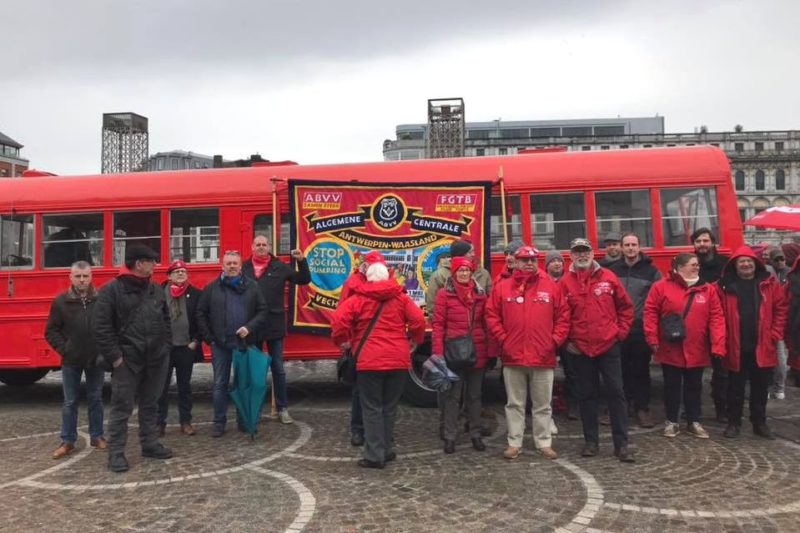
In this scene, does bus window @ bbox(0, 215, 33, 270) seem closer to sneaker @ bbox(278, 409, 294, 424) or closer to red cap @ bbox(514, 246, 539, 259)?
sneaker @ bbox(278, 409, 294, 424)

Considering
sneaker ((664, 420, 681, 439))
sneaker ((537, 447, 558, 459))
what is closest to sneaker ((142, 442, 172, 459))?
sneaker ((537, 447, 558, 459))

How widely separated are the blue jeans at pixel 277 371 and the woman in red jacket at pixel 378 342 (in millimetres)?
1682

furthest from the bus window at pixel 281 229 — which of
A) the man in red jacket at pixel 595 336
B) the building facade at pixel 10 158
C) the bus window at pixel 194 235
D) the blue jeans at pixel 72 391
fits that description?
the building facade at pixel 10 158

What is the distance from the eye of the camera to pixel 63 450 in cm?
549

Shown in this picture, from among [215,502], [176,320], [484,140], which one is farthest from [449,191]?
[484,140]

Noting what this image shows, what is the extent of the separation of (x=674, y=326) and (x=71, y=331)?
18.4 feet

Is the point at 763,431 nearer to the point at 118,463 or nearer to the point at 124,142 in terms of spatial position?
the point at 118,463

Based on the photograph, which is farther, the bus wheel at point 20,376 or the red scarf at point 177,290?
the bus wheel at point 20,376

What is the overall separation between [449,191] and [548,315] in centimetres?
253

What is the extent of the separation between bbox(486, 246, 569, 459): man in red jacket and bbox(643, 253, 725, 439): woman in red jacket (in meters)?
1.16

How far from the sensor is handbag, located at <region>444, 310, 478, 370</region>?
213 inches

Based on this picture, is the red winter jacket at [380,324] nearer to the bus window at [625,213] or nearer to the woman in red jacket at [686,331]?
the woman in red jacket at [686,331]

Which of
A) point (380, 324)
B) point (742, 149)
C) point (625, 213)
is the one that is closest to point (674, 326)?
point (625, 213)

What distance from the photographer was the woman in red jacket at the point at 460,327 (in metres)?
5.45
